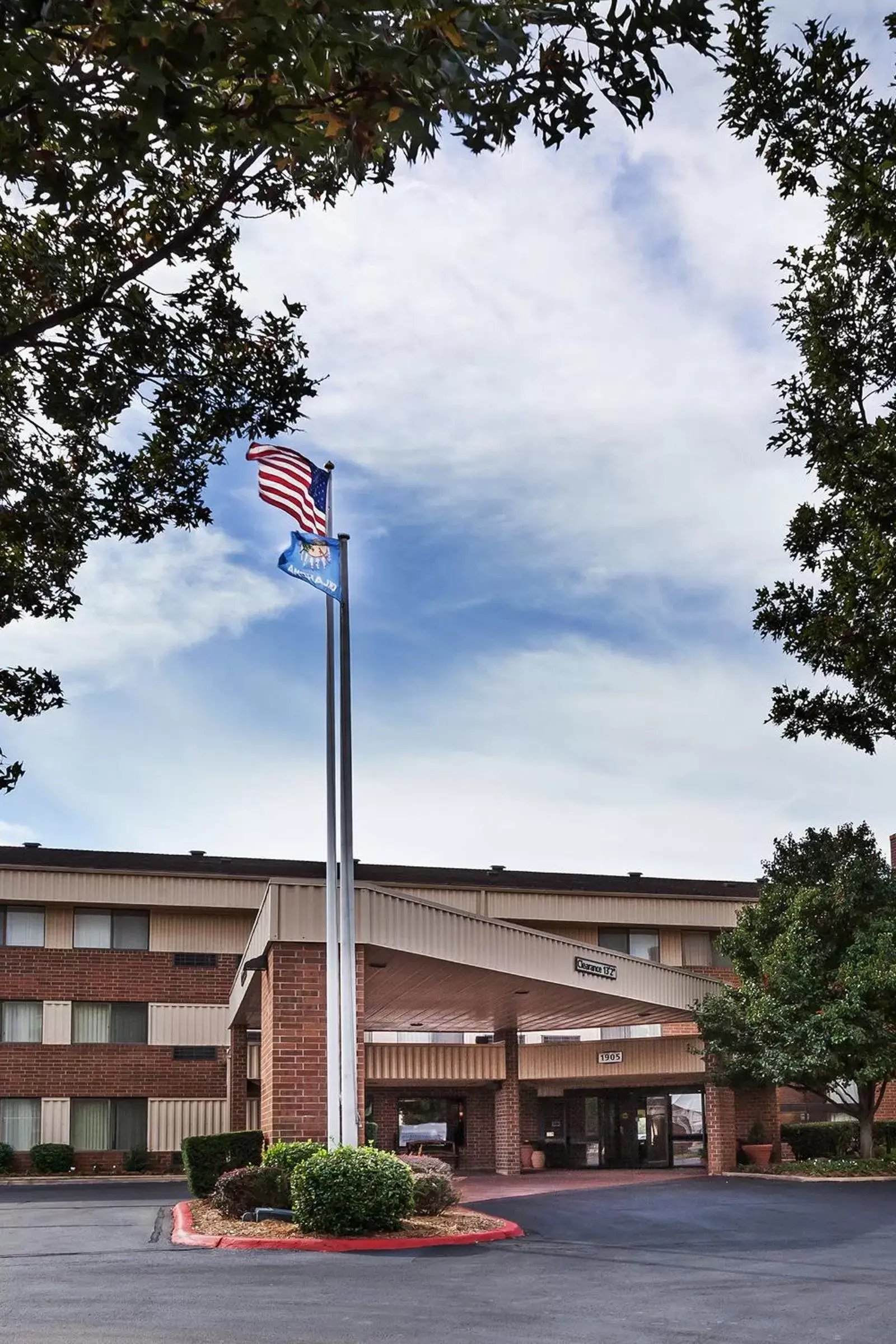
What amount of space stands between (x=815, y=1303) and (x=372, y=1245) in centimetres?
521

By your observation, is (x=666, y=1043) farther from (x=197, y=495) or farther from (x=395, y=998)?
(x=197, y=495)

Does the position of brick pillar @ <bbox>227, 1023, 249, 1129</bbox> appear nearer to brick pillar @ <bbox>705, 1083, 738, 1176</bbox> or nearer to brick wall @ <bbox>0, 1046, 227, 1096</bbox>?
brick wall @ <bbox>0, 1046, 227, 1096</bbox>

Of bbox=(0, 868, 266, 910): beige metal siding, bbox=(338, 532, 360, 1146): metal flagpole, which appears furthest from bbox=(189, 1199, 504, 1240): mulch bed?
bbox=(0, 868, 266, 910): beige metal siding

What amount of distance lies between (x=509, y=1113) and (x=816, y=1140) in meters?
7.45

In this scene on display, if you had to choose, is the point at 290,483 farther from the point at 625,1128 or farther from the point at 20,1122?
the point at 625,1128

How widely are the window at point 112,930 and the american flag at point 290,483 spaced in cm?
2306

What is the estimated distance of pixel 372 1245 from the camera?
49.5 feet

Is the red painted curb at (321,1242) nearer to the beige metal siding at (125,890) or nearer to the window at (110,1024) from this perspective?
the beige metal siding at (125,890)

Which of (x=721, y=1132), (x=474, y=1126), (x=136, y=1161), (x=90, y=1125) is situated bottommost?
(x=136, y=1161)

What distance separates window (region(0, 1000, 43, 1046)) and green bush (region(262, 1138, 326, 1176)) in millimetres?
22085

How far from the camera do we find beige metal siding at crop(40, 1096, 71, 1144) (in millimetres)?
37094

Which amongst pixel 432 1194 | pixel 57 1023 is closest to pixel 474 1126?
pixel 57 1023

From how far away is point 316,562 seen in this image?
1889 cm

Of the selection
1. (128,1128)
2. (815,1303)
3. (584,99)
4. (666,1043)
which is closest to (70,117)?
(584,99)
